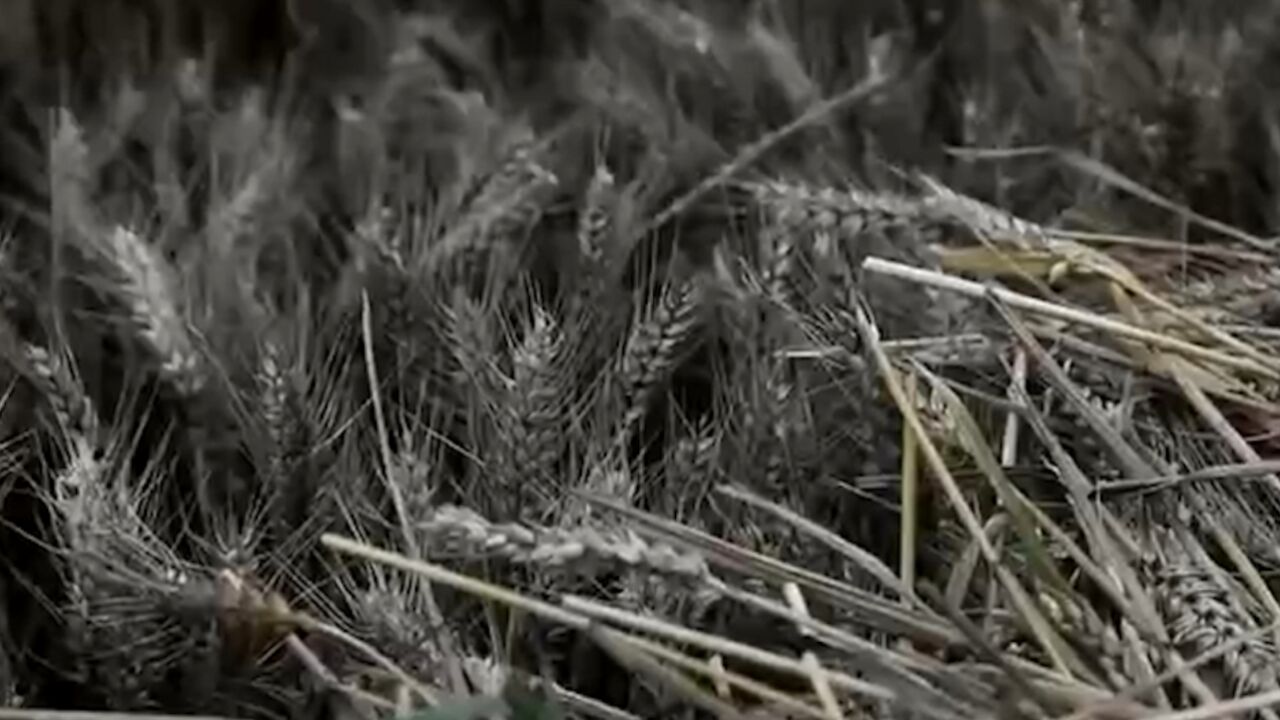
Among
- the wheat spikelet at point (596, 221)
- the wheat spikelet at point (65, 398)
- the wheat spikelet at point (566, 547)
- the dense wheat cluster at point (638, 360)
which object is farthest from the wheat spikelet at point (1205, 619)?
the wheat spikelet at point (65, 398)

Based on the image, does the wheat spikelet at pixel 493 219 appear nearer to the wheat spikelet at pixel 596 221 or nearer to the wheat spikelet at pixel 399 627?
the wheat spikelet at pixel 596 221

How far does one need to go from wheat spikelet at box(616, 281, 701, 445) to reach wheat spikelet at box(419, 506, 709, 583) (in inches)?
4.4

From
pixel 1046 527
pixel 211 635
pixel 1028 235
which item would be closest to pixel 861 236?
pixel 1028 235

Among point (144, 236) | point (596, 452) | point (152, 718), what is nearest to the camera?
point (152, 718)

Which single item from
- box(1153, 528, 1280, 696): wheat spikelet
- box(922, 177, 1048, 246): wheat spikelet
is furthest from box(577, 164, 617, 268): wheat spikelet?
box(1153, 528, 1280, 696): wheat spikelet

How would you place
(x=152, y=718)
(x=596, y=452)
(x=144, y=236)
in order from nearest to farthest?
1. (x=152, y=718)
2. (x=596, y=452)
3. (x=144, y=236)

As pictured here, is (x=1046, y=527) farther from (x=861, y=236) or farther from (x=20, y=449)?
(x=20, y=449)

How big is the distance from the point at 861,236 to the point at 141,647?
32 cm

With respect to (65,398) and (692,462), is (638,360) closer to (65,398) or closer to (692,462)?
(692,462)

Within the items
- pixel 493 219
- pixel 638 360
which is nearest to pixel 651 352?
pixel 638 360

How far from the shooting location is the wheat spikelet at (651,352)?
2.56ft

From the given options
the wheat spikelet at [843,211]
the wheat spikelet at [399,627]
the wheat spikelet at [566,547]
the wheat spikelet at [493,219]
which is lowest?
the wheat spikelet at [399,627]

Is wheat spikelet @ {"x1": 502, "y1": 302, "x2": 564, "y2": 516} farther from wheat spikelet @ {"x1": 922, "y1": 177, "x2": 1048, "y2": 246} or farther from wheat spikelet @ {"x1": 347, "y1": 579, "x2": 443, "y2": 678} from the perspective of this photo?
wheat spikelet @ {"x1": 922, "y1": 177, "x2": 1048, "y2": 246}

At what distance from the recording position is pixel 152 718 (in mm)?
649
